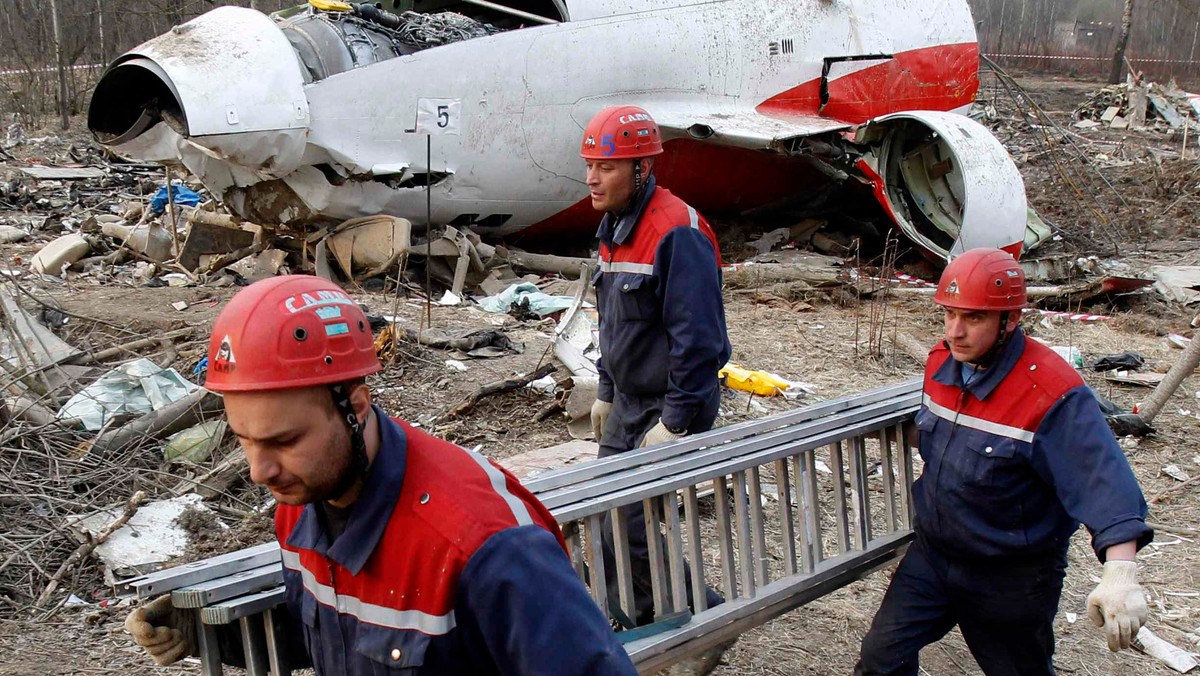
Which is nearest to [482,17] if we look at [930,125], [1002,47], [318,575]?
[930,125]

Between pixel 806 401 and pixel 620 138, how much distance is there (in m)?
3.30

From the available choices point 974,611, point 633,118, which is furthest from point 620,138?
point 974,611

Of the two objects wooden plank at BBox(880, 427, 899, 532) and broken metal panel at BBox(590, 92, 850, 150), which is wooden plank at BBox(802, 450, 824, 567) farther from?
broken metal panel at BBox(590, 92, 850, 150)

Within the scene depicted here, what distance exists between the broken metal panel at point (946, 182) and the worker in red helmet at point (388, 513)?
8.22 meters

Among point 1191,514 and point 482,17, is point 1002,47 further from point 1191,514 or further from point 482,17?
point 1191,514

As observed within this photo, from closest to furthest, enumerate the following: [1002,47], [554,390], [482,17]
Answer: [554,390] → [482,17] → [1002,47]

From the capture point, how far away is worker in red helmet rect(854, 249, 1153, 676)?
2.77 meters

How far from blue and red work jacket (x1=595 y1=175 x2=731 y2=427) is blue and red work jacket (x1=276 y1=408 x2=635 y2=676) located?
1.86 meters

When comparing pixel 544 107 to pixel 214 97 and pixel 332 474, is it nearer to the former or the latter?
pixel 214 97

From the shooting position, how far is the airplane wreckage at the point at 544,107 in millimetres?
7016

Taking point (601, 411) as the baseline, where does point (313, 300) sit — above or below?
above

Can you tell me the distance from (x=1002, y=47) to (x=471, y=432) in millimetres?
31585

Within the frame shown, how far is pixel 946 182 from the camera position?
10492 mm

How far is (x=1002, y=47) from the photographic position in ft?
106
